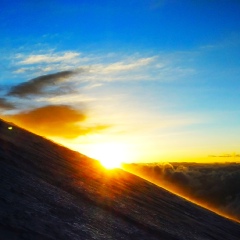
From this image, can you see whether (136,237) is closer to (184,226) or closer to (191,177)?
(184,226)

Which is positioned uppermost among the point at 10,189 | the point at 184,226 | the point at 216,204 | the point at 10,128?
the point at 10,128

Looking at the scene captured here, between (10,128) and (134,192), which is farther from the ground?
(10,128)

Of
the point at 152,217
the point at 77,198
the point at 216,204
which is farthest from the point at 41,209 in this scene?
the point at 216,204

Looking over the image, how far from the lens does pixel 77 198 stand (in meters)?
3.86

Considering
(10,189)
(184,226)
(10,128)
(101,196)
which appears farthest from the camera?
(10,128)

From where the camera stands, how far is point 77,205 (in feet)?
11.7

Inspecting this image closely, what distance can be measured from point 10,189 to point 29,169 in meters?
0.99

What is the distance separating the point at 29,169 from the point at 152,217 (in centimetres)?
165

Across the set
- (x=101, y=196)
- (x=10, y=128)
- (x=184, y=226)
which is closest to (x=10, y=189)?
(x=101, y=196)

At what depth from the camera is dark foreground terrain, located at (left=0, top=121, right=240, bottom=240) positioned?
270 cm

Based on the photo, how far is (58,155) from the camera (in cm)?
598

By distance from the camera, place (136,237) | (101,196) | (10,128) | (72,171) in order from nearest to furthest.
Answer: (136,237) < (101,196) < (72,171) < (10,128)

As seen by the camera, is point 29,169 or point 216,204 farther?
point 216,204

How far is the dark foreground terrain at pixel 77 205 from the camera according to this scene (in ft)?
8.86
